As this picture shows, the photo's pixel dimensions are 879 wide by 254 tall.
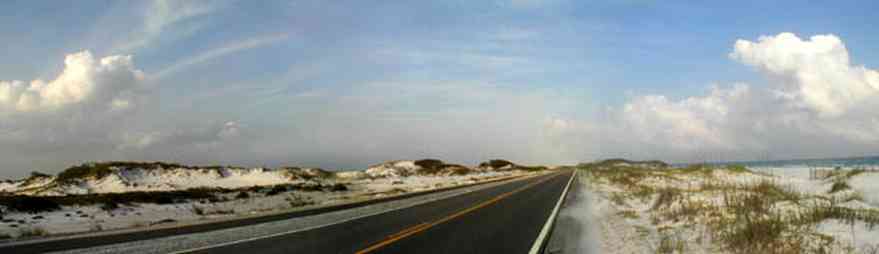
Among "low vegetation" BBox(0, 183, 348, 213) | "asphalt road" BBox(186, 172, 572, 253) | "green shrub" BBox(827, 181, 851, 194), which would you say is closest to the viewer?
"asphalt road" BBox(186, 172, 572, 253)

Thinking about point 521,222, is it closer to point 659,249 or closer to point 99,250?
point 659,249

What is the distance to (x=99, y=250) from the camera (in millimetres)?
9516

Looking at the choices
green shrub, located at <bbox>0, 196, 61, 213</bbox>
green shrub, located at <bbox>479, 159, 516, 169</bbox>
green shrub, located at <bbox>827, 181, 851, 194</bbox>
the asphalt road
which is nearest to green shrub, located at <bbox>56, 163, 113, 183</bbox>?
green shrub, located at <bbox>0, 196, 61, 213</bbox>

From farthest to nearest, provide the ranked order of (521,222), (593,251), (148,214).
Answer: (148,214)
(521,222)
(593,251)

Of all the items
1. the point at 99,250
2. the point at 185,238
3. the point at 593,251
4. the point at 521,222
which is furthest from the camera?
the point at 521,222

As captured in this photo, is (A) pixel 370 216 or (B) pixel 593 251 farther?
(A) pixel 370 216

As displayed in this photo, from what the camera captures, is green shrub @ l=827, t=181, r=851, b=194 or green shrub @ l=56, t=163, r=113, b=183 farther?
green shrub @ l=56, t=163, r=113, b=183

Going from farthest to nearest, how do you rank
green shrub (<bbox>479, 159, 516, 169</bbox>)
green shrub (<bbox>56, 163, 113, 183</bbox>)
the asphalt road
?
green shrub (<bbox>479, 159, 516, 169</bbox>) < green shrub (<bbox>56, 163, 113, 183</bbox>) < the asphalt road

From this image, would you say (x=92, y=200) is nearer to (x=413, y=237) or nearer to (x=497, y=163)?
(x=413, y=237)

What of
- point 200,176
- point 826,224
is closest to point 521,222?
point 826,224

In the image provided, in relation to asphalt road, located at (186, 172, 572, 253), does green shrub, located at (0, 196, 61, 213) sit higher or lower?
lower

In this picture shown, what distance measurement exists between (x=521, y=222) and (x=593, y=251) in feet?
13.8

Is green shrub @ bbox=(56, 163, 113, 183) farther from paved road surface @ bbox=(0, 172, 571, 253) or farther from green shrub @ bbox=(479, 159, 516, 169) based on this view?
green shrub @ bbox=(479, 159, 516, 169)

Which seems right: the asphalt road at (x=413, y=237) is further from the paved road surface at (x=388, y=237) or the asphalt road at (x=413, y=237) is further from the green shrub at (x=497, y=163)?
the green shrub at (x=497, y=163)
